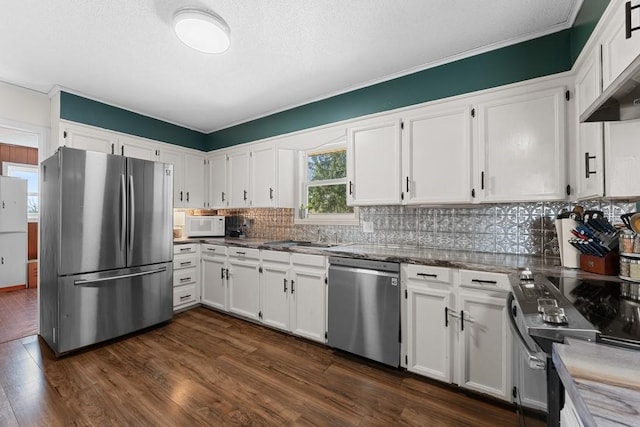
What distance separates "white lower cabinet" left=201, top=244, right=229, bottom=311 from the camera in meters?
3.43

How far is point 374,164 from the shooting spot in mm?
2631

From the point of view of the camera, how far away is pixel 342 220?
10.6ft

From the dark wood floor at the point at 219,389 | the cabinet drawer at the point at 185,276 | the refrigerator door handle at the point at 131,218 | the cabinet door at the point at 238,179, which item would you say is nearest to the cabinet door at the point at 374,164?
→ the dark wood floor at the point at 219,389

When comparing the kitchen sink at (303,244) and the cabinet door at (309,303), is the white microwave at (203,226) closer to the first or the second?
the kitchen sink at (303,244)

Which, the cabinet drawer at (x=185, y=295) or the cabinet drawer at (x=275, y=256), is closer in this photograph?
the cabinet drawer at (x=275, y=256)

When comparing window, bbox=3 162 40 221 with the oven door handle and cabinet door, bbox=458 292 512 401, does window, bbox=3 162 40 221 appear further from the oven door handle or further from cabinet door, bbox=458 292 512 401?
the oven door handle

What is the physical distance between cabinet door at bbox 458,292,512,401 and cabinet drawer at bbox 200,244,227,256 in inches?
106

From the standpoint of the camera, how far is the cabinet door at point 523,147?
6.20 ft

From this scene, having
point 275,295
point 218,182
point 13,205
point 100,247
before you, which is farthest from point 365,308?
point 13,205

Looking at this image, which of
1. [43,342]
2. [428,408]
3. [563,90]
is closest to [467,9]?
[563,90]

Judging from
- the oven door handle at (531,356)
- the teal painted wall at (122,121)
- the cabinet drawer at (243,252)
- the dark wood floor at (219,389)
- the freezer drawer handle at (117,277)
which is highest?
the teal painted wall at (122,121)

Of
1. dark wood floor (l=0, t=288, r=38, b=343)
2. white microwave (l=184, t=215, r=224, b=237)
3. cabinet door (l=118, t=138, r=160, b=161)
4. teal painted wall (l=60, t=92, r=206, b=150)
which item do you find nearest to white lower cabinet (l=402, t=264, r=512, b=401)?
white microwave (l=184, t=215, r=224, b=237)

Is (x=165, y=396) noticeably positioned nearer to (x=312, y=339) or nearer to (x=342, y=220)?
(x=312, y=339)

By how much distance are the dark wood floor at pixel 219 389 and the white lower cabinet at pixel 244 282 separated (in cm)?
49
